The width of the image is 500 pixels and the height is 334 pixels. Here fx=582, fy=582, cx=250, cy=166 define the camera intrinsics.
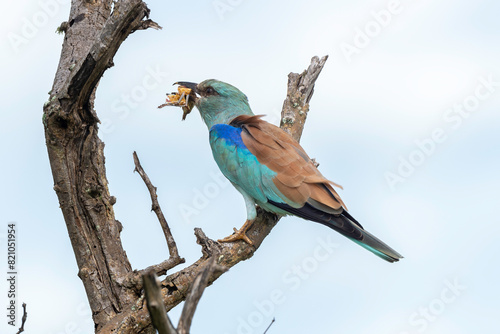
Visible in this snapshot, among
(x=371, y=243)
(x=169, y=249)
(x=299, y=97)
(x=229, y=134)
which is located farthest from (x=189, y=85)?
(x=371, y=243)

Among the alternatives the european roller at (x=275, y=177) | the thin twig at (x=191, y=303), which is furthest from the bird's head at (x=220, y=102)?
the thin twig at (x=191, y=303)

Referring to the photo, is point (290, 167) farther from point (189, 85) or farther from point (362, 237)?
point (189, 85)

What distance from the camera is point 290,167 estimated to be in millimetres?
4996

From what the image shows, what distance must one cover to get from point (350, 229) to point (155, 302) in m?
2.62

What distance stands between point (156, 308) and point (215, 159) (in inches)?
119

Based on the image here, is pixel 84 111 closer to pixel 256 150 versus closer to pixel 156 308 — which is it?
pixel 256 150

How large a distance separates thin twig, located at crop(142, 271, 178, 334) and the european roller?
7.51 feet

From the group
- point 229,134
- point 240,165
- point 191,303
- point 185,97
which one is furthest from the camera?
point 185,97

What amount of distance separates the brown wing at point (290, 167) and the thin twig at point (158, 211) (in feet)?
3.68

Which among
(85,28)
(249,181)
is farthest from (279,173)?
(85,28)

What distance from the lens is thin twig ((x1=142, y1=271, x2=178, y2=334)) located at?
7.82ft

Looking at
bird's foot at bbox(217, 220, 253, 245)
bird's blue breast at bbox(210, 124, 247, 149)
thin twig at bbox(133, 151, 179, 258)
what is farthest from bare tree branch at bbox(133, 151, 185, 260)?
bird's blue breast at bbox(210, 124, 247, 149)

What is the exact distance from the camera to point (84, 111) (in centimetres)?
Answer: 416

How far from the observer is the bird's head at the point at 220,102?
5.66 meters
